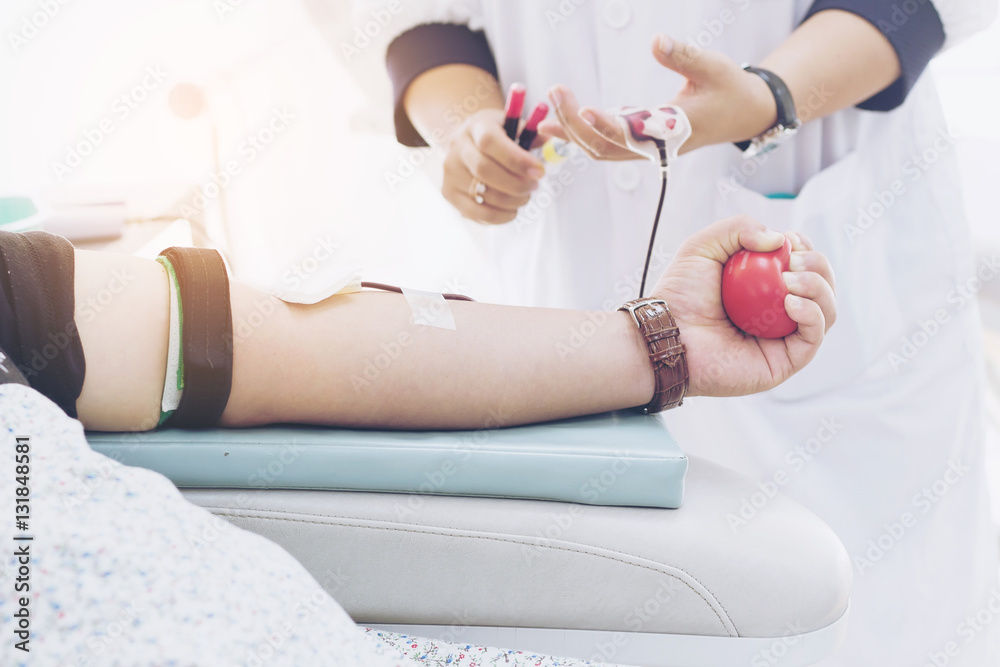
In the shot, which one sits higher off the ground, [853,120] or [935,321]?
[853,120]

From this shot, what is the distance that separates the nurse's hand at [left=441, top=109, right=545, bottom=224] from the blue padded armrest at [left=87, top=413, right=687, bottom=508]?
1.45 feet

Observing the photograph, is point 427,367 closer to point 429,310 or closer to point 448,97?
point 429,310

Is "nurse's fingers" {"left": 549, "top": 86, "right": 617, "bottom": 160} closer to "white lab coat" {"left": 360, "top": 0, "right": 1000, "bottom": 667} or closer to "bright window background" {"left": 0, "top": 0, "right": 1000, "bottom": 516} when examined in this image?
"white lab coat" {"left": 360, "top": 0, "right": 1000, "bottom": 667}

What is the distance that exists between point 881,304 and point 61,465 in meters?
0.88

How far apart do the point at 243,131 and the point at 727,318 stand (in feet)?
5.20

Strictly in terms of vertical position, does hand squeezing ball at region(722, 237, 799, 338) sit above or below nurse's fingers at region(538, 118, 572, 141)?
below

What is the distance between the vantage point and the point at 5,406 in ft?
1.21

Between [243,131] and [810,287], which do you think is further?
[243,131]

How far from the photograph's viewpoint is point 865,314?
869mm

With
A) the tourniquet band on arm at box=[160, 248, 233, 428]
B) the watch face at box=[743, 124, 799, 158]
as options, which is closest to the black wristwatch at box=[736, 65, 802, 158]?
the watch face at box=[743, 124, 799, 158]

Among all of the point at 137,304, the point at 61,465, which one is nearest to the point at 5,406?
the point at 61,465

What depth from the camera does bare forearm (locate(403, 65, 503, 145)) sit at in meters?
0.98

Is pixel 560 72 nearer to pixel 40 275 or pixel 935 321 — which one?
pixel 935 321

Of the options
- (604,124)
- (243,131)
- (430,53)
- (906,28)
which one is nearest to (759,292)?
(604,124)
